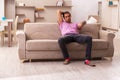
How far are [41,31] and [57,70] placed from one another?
4.14 ft

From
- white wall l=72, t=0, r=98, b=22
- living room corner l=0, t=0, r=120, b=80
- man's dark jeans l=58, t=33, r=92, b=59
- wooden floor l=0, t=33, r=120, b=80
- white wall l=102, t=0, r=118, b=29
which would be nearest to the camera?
wooden floor l=0, t=33, r=120, b=80

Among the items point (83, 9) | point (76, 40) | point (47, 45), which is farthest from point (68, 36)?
point (83, 9)

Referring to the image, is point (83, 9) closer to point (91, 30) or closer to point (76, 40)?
point (91, 30)

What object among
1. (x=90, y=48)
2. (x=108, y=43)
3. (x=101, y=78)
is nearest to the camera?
(x=101, y=78)

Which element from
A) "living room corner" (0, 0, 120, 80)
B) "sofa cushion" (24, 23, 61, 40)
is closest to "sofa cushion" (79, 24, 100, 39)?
"living room corner" (0, 0, 120, 80)

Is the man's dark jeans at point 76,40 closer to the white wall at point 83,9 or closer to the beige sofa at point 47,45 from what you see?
the beige sofa at point 47,45

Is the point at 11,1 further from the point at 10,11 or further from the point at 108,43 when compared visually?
the point at 108,43

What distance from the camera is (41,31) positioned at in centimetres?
475

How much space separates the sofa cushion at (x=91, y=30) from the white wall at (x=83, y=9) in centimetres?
639

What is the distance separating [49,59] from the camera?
4.56 m

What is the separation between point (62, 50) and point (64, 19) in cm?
77

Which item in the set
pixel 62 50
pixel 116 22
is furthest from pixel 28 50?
pixel 116 22

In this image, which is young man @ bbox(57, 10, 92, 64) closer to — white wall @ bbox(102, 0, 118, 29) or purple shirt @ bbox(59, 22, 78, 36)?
purple shirt @ bbox(59, 22, 78, 36)

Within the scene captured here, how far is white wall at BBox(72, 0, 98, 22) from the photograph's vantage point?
11414 millimetres
